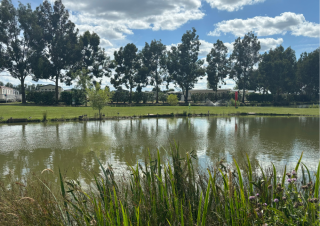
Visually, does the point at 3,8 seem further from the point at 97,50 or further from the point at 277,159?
the point at 277,159

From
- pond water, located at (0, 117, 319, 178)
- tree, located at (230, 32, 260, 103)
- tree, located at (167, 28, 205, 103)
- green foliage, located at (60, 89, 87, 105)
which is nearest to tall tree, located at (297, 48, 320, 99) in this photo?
tree, located at (230, 32, 260, 103)

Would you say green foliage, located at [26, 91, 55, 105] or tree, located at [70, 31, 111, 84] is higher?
tree, located at [70, 31, 111, 84]

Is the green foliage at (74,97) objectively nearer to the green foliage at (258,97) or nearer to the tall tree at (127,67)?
the tall tree at (127,67)

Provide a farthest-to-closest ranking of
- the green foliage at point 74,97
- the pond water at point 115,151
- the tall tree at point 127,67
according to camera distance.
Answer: the tall tree at point 127,67 < the green foliage at point 74,97 < the pond water at point 115,151

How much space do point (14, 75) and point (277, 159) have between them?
50740 millimetres

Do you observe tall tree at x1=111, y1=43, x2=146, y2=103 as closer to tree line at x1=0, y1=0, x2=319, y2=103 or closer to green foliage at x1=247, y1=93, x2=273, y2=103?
tree line at x1=0, y1=0, x2=319, y2=103

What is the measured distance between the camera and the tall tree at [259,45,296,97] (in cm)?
5759

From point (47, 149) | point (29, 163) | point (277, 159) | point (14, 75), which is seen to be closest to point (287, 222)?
point (277, 159)

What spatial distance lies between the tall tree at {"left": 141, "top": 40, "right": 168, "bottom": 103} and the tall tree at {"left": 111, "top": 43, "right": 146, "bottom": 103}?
3.03 m

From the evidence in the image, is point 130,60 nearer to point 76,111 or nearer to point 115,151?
point 76,111

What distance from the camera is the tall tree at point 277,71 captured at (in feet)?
189

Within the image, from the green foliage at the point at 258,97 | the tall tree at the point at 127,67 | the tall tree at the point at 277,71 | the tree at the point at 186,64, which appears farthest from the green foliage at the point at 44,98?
the tall tree at the point at 277,71

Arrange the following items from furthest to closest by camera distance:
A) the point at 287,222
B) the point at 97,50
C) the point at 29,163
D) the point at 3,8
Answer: the point at 97,50 < the point at 3,8 < the point at 29,163 < the point at 287,222

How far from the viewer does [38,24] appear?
48156 millimetres
